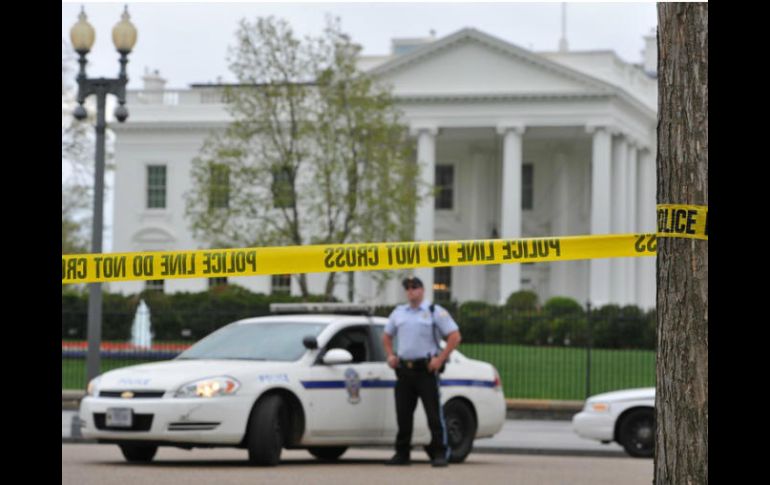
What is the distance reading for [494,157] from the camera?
7269 cm

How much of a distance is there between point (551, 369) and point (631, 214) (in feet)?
130

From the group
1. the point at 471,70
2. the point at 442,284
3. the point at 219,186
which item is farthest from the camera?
the point at 442,284

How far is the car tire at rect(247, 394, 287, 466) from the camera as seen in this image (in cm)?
1282

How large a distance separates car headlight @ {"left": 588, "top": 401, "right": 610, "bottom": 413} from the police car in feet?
7.60

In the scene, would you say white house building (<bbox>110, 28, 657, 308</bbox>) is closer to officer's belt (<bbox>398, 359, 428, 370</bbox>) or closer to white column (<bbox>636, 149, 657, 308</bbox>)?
white column (<bbox>636, 149, 657, 308</bbox>)

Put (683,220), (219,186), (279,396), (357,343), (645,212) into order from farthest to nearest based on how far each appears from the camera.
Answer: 1. (645,212)
2. (219,186)
3. (357,343)
4. (279,396)
5. (683,220)

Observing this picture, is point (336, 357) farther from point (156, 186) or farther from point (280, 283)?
point (156, 186)

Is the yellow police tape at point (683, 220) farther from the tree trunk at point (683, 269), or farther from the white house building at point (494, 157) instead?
the white house building at point (494, 157)

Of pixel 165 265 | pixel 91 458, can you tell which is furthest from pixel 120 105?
pixel 165 265

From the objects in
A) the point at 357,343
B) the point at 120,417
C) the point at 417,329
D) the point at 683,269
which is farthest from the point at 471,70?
the point at 683,269

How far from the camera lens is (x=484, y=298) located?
229 ft

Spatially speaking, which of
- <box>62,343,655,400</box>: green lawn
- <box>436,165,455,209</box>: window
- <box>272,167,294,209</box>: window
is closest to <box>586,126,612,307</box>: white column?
<box>436,165,455,209</box>: window
